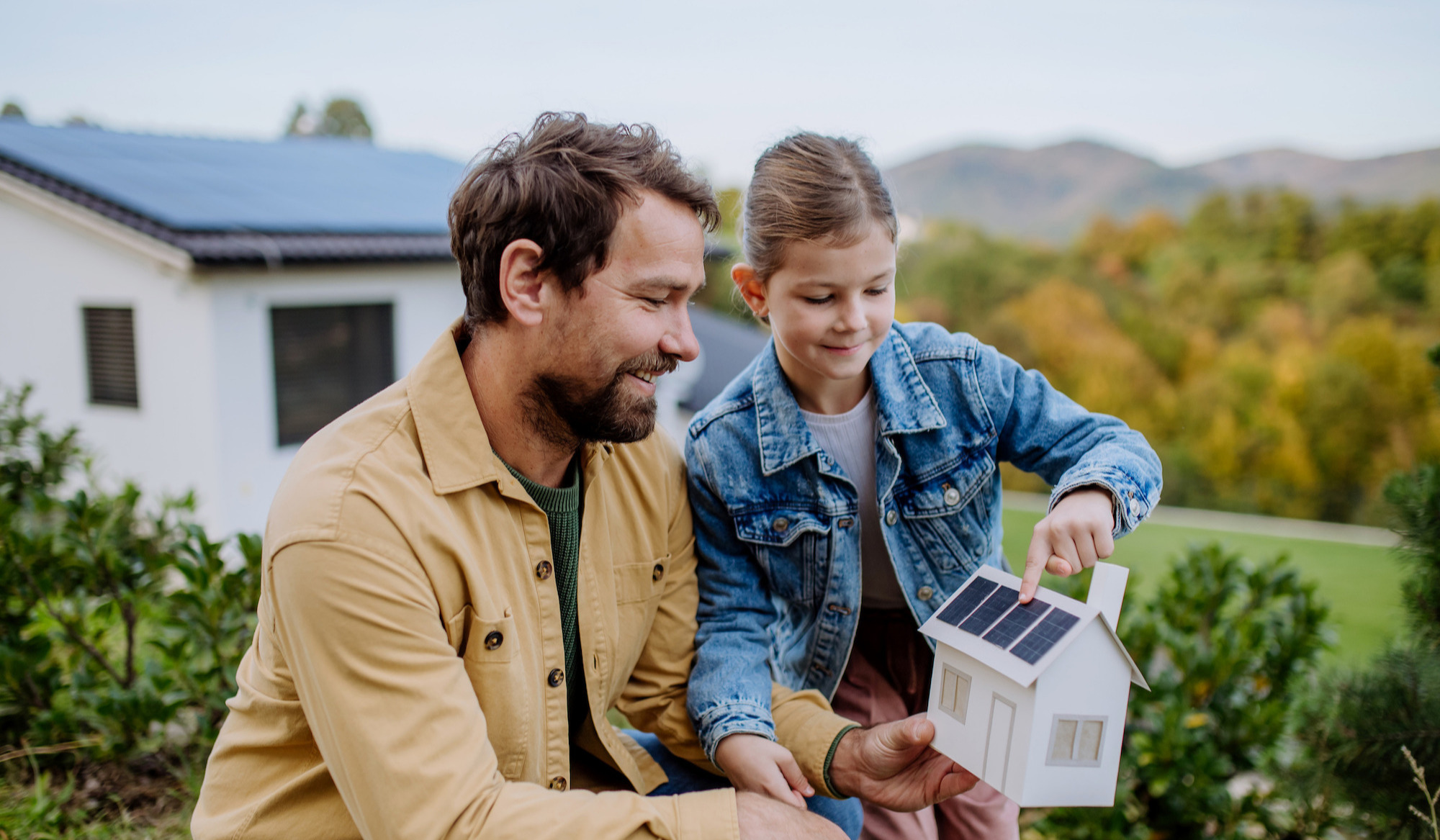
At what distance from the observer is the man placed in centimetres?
161

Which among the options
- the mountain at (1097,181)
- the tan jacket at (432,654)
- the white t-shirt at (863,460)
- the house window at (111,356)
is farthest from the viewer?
the mountain at (1097,181)

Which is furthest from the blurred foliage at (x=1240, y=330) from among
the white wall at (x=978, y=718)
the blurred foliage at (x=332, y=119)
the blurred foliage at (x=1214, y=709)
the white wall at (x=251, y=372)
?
the blurred foliage at (x=332, y=119)

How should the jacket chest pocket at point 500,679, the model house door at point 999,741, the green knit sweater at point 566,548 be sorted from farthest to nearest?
1. the green knit sweater at point 566,548
2. the jacket chest pocket at point 500,679
3. the model house door at point 999,741

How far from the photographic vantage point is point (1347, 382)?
577 inches

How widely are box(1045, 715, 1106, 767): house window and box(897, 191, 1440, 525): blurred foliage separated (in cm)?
1060

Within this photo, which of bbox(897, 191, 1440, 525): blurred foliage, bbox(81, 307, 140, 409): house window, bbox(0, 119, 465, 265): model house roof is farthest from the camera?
bbox(897, 191, 1440, 525): blurred foliage

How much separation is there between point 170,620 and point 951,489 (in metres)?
2.42

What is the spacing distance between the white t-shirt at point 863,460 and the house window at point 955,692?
0.52 meters

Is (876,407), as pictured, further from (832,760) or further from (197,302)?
(197,302)

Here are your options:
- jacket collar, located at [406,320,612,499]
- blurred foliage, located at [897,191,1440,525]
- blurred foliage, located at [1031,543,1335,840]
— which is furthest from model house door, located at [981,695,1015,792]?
blurred foliage, located at [897,191,1440,525]

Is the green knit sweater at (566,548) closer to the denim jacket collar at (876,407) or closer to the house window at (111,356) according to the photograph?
the denim jacket collar at (876,407)

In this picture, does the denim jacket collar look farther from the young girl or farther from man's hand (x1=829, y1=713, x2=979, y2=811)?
man's hand (x1=829, y1=713, x2=979, y2=811)

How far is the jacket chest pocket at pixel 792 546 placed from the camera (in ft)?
7.66

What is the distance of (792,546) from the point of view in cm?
235
